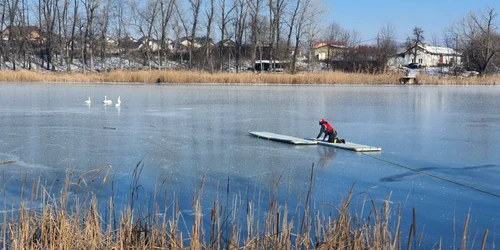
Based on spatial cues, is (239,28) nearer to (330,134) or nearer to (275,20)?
(275,20)

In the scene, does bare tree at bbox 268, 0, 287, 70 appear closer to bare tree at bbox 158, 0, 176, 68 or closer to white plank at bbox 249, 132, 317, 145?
bare tree at bbox 158, 0, 176, 68

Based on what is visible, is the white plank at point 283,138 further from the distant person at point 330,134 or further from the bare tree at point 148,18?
the bare tree at point 148,18

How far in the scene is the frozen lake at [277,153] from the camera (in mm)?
5172

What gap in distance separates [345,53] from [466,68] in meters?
11.7

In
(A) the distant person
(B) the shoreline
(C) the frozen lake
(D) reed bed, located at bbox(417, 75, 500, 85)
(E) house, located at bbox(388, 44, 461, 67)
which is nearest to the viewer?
(C) the frozen lake

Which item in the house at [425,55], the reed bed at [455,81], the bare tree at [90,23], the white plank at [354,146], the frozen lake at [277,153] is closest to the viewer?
the frozen lake at [277,153]

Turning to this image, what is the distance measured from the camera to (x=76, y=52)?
4538 centimetres

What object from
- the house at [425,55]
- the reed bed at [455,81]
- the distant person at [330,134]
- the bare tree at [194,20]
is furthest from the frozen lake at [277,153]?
the house at [425,55]

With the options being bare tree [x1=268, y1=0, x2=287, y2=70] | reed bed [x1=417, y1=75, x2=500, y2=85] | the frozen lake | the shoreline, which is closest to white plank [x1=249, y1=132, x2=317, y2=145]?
the frozen lake

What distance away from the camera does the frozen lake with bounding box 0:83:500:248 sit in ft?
17.0

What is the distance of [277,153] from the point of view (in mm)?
7535

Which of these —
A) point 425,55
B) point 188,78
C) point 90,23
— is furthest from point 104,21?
point 425,55

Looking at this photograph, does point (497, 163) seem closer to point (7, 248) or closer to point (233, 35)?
point (7, 248)

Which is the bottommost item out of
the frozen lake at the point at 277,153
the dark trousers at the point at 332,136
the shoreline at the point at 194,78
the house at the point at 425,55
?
the frozen lake at the point at 277,153
